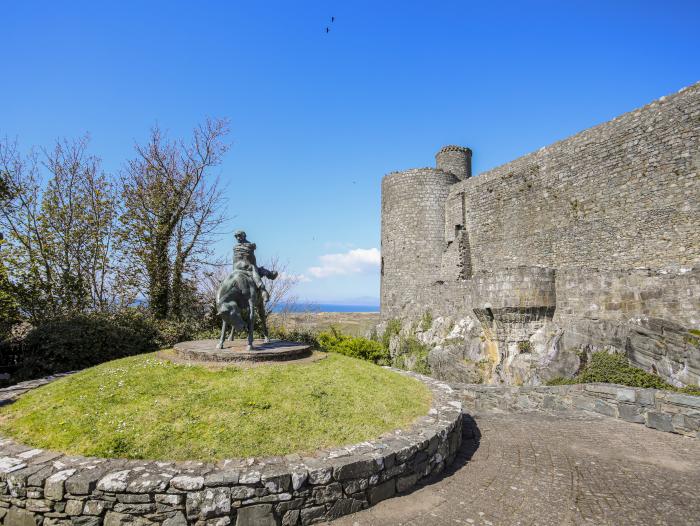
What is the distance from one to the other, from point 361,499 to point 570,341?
970 centimetres

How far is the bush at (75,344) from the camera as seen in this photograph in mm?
9609

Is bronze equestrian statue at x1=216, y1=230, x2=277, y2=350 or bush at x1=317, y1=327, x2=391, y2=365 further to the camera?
bush at x1=317, y1=327, x2=391, y2=365

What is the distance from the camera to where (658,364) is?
30.6 feet

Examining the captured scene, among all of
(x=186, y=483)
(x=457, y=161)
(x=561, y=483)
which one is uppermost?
(x=457, y=161)

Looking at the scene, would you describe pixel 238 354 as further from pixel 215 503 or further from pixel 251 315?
pixel 215 503

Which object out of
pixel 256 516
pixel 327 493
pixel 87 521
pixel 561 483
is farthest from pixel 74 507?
pixel 561 483

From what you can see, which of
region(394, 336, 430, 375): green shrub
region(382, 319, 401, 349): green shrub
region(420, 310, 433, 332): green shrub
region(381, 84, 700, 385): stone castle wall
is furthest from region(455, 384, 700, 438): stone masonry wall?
region(382, 319, 401, 349): green shrub

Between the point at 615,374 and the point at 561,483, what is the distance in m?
5.77

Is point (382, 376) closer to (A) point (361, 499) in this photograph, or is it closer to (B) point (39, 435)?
(A) point (361, 499)

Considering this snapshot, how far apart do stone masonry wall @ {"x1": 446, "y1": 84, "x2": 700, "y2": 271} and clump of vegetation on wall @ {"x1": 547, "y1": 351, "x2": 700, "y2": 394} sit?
475 centimetres

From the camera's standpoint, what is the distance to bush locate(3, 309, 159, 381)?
9609 mm

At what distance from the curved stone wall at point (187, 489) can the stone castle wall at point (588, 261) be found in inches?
358

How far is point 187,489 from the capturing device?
3.84 m

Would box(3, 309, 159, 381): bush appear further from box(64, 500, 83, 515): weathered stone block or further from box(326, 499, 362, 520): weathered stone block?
box(326, 499, 362, 520): weathered stone block
